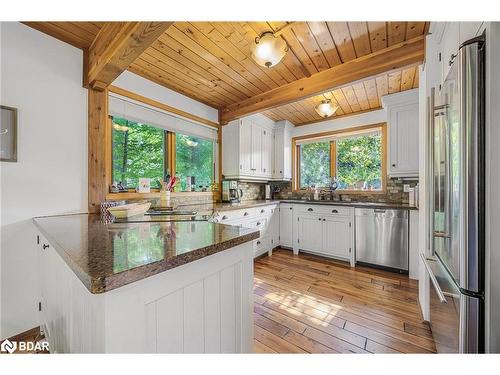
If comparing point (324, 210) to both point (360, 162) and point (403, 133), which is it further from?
point (403, 133)

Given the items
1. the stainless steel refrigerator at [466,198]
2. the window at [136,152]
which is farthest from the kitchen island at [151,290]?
the window at [136,152]

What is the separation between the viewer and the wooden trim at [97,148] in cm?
195

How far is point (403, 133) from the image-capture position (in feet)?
9.53

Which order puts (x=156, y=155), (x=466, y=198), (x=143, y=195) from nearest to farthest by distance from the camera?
1. (x=466, y=198)
2. (x=143, y=195)
3. (x=156, y=155)

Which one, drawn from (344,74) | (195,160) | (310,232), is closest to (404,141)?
(344,74)

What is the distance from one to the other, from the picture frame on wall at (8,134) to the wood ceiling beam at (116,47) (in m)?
0.61

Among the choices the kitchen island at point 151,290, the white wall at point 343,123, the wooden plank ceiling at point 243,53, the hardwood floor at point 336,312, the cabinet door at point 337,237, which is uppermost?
the wooden plank ceiling at point 243,53

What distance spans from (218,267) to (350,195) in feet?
10.9

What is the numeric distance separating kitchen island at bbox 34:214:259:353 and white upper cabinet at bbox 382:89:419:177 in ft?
9.12

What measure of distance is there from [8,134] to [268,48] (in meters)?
1.96

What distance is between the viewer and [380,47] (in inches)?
75.2

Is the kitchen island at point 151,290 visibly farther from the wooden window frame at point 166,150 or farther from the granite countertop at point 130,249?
the wooden window frame at point 166,150
